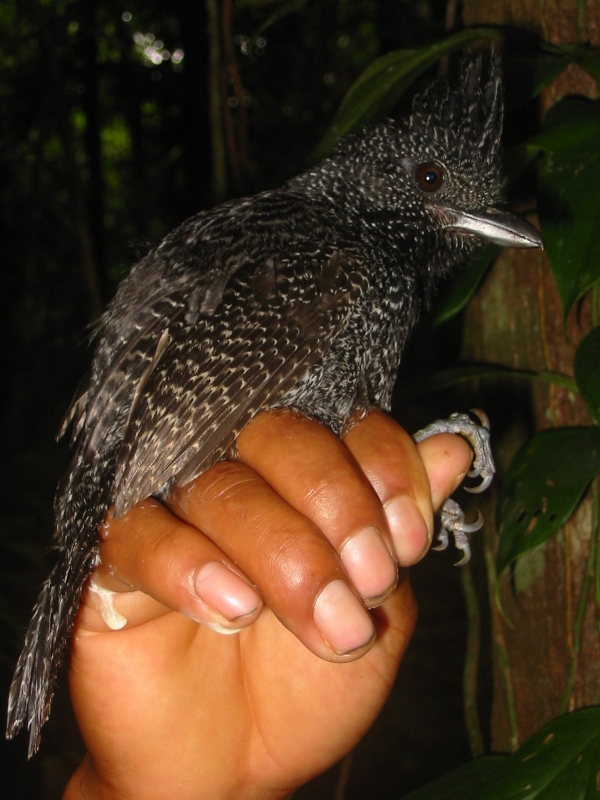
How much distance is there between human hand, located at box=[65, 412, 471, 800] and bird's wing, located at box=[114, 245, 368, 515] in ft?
0.20

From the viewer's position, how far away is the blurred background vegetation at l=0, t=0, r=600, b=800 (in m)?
2.37

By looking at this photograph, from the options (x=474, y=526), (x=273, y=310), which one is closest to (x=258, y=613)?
(x=273, y=310)

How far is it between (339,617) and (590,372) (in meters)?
0.78

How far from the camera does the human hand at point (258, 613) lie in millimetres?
1237

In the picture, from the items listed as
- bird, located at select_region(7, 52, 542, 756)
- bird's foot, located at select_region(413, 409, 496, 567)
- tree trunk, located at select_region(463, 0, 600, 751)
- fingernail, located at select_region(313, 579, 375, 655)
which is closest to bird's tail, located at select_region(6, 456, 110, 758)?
bird, located at select_region(7, 52, 542, 756)

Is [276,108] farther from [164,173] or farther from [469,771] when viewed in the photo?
[469,771]

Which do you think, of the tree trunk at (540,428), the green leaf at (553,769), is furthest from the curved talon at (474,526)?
the green leaf at (553,769)

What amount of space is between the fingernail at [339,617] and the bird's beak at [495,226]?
1.09 meters

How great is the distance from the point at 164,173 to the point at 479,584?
7.11 metres

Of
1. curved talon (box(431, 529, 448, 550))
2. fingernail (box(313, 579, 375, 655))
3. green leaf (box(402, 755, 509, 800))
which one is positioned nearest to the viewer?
fingernail (box(313, 579, 375, 655))

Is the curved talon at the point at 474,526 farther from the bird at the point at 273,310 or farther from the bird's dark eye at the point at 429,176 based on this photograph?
the bird's dark eye at the point at 429,176

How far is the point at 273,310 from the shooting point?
158 centimetres

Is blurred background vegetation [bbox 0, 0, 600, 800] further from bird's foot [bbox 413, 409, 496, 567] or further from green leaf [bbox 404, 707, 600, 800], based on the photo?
green leaf [bbox 404, 707, 600, 800]

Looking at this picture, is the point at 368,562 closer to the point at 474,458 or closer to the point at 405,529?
the point at 405,529
